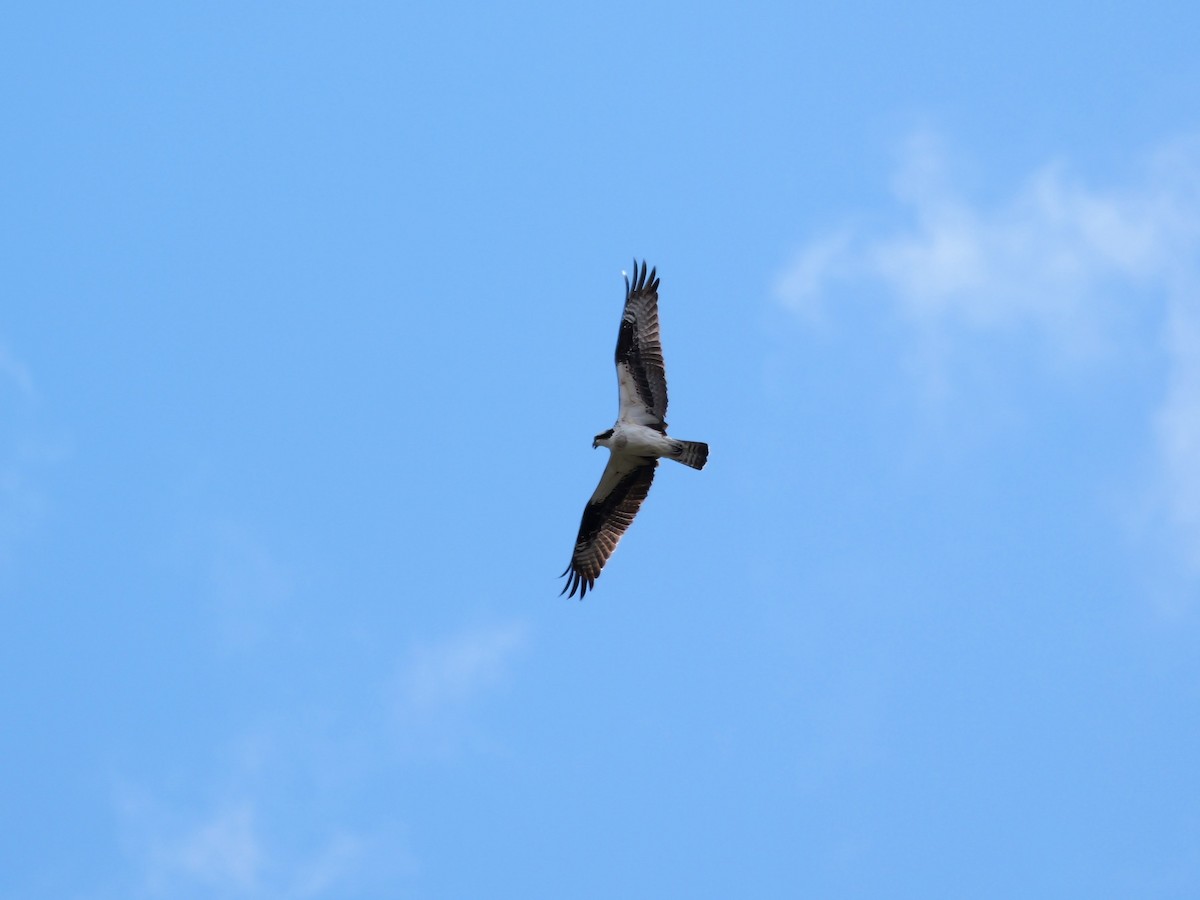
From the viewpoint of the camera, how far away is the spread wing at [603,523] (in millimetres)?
25922

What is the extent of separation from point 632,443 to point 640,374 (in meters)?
1.00

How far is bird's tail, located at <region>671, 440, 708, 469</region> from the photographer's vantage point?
81.6 feet

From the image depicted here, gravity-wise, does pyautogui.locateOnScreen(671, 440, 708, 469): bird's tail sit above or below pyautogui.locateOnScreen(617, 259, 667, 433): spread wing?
below

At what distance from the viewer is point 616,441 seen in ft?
81.9

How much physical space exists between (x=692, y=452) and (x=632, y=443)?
85 cm

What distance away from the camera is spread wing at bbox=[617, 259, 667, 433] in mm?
25109

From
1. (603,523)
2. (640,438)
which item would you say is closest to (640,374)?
(640,438)

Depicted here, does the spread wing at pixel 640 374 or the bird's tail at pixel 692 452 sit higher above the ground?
the spread wing at pixel 640 374

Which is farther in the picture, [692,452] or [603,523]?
[603,523]

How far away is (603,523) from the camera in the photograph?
86.1 feet

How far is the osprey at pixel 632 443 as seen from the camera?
24953mm

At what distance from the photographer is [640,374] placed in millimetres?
25141

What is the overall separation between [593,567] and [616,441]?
7.52 ft

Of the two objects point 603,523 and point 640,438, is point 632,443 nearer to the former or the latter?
point 640,438
